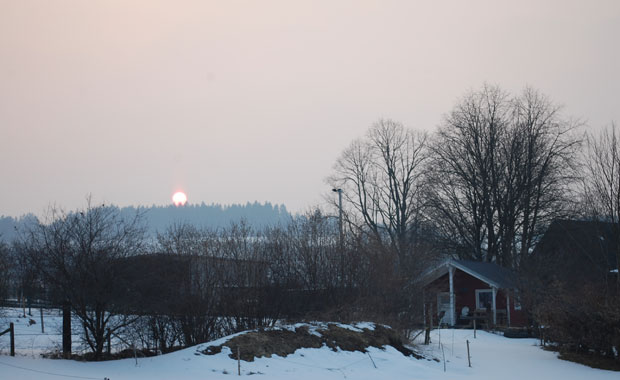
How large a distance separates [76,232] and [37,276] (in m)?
1.59

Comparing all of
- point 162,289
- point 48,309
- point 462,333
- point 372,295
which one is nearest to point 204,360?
point 162,289

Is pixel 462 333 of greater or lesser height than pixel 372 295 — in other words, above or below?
below

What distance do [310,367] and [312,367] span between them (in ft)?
0.23

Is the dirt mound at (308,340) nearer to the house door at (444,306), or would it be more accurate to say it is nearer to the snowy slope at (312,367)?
the snowy slope at (312,367)

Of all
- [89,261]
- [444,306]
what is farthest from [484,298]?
[89,261]

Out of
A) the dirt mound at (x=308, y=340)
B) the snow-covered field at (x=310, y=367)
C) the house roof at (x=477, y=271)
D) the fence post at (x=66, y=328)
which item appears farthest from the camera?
the house roof at (x=477, y=271)

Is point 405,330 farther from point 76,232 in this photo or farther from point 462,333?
point 76,232

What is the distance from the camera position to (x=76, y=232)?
18.7 metres

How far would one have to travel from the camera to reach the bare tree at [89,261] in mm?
17984

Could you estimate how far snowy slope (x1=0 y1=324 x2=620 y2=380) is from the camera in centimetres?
1565

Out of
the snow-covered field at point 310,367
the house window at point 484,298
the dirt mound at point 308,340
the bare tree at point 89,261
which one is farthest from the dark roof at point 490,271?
the bare tree at point 89,261

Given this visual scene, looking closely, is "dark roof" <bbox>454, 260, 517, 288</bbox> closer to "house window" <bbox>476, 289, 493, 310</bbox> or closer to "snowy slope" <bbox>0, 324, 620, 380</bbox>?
"house window" <bbox>476, 289, 493, 310</bbox>

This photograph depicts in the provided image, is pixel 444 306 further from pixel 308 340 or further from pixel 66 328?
pixel 66 328

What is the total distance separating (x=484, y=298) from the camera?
3978 cm
